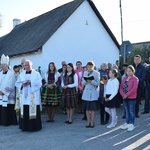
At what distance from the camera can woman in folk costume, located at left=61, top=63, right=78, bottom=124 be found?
8289mm

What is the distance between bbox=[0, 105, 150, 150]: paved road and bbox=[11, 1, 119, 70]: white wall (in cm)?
945

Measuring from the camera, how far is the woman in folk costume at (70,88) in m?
8.29

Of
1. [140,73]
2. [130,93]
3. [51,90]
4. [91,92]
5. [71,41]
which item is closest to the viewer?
[130,93]

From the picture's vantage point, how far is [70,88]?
27.5 ft

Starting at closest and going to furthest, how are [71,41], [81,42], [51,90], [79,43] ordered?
[51,90] < [71,41] < [79,43] < [81,42]

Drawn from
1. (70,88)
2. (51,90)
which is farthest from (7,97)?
(70,88)

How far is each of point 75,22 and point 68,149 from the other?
14159 mm

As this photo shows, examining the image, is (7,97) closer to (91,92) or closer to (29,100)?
(29,100)

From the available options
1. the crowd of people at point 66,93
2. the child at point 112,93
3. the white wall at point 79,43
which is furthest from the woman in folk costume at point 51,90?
the white wall at point 79,43

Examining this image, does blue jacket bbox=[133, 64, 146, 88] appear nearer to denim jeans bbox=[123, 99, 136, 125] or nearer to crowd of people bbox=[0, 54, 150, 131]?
crowd of people bbox=[0, 54, 150, 131]

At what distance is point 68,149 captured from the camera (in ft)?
19.0

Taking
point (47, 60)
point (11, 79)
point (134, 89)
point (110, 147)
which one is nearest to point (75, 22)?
point (47, 60)

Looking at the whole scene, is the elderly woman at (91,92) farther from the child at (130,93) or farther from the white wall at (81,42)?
the white wall at (81,42)

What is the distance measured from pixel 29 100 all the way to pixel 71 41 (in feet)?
37.7
